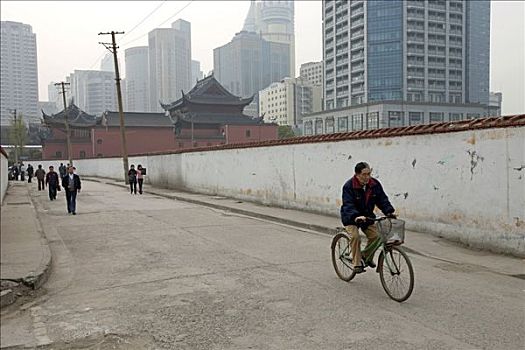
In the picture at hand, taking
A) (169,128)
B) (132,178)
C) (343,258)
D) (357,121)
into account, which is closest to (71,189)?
(132,178)

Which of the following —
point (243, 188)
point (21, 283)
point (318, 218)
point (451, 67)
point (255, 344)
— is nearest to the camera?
point (255, 344)

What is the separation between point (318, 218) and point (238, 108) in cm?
5563

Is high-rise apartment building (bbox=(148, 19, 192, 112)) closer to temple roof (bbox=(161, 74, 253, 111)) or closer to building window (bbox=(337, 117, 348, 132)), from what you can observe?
temple roof (bbox=(161, 74, 253, 111))

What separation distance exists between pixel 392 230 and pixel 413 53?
102m

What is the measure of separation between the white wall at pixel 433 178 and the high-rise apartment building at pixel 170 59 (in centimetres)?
2706

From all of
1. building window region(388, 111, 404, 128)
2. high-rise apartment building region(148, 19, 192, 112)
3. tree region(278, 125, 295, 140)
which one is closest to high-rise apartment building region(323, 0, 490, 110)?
building window region(388, 111, 404, 128)

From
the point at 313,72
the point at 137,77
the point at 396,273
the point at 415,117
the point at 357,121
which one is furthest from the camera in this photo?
the point at 313,72

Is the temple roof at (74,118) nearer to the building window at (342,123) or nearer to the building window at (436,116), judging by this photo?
the building window at (342,123)

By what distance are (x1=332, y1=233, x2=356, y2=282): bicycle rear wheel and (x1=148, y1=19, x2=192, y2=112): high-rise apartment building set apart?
1366 inches

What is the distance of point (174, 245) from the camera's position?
947cm

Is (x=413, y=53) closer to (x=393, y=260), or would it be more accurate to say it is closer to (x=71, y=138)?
(x=71, y=138)

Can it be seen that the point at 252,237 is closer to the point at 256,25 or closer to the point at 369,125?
the point at 256,25

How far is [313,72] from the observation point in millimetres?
117250

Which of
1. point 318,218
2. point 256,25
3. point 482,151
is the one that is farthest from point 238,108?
point 482,151
